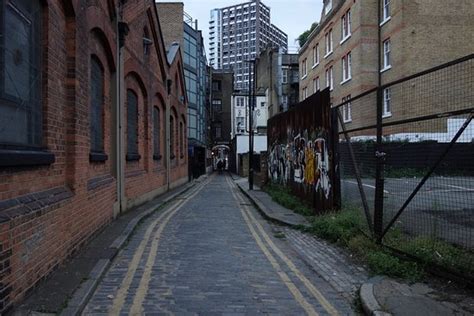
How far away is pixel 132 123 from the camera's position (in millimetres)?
15766

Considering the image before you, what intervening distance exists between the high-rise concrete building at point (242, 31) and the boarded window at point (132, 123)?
45.3 m

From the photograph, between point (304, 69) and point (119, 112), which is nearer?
point (119, 112)

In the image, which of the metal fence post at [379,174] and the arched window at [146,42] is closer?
the metal fence post at [379,174]

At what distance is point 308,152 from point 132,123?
541cm

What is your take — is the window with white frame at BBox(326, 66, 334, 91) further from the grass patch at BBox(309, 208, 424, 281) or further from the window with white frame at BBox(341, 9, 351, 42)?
the grass patch at BBox(309, 208, 424, 281)

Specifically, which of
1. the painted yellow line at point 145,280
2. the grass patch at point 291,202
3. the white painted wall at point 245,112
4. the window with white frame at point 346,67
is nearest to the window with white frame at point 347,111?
the grass patch at point 291,202

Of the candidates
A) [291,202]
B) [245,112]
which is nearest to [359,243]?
[291,202]

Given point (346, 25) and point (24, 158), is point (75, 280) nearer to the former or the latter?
point (24, 158)

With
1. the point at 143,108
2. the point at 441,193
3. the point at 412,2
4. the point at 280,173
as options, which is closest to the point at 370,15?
the point at 412,2

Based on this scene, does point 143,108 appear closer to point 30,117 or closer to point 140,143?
point 140,143

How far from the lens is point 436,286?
637cm

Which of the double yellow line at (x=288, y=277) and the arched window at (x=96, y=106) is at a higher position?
the arched window at (x=96, y=106)

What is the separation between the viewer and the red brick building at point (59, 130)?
5.37m

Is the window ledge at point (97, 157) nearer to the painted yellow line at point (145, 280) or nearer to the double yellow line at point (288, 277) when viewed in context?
the painted yellow line at point (145, 280)
